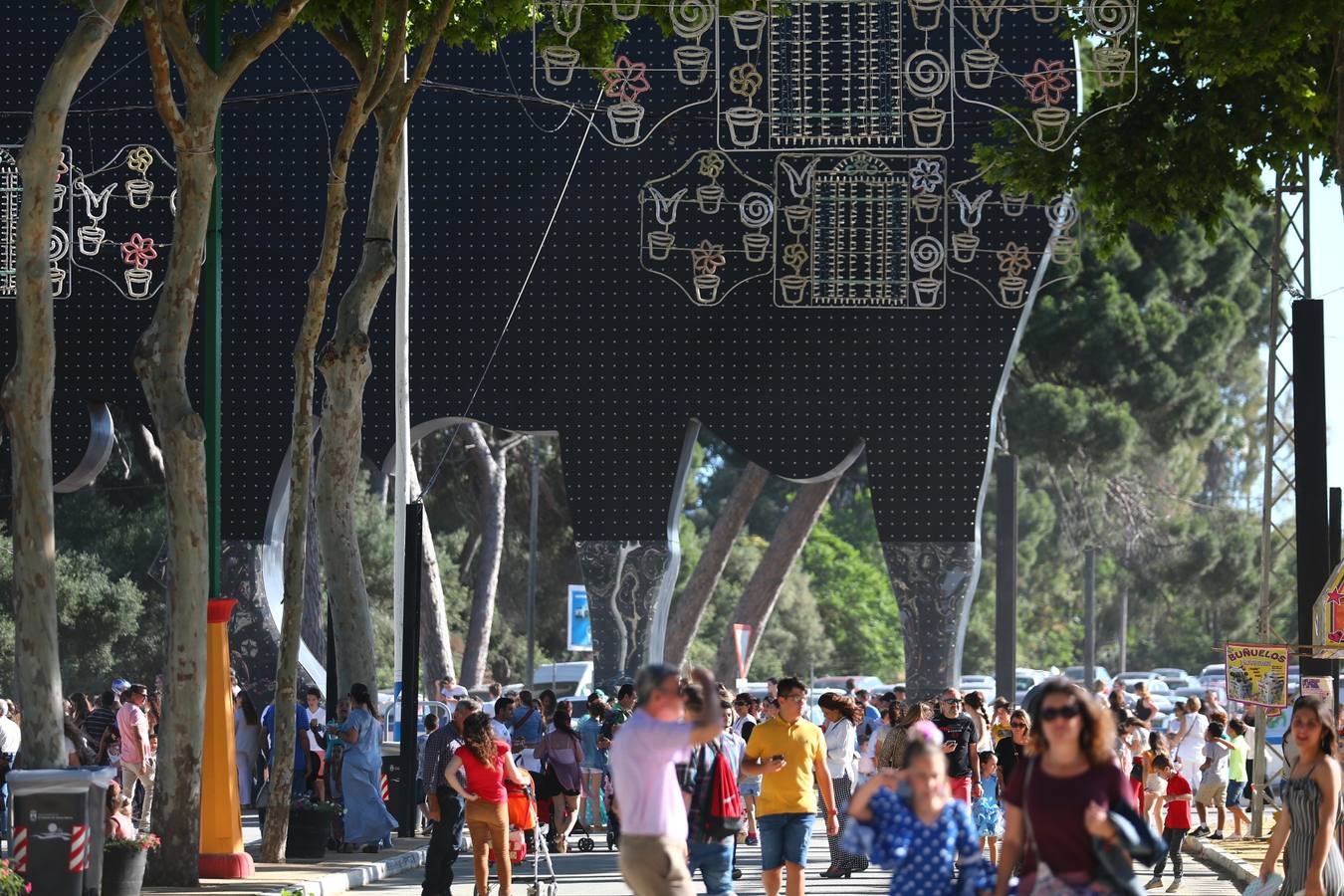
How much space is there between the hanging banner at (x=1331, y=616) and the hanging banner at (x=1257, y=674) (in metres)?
1.56

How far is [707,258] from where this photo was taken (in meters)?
31.8

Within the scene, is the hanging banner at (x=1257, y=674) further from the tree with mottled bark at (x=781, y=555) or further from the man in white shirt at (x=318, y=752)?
the tree with mottled bark at (x=781, y=555)

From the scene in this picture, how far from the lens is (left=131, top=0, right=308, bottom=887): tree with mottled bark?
16.8 metres

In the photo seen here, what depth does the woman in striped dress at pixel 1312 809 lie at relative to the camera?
450 inches

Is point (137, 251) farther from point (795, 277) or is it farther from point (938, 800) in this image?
point (938, 800)

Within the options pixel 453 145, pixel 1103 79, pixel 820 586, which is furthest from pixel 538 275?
pixel 820 586

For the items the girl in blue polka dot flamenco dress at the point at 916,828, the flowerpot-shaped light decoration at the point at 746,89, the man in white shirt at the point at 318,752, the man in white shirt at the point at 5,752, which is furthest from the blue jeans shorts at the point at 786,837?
the flowerpot-shaped light decoration at the point at 746,89

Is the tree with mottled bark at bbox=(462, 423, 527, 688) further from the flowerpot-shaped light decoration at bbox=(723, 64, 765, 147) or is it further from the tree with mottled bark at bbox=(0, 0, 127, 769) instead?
the tree with mottled bark at bbox=(0, 0, 127, 769)

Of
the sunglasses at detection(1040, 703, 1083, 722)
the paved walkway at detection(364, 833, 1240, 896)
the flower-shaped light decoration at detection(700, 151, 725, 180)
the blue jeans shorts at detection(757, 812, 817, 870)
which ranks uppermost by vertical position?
the flower-shaped light decoration at detection(700, 151, 725, 180)

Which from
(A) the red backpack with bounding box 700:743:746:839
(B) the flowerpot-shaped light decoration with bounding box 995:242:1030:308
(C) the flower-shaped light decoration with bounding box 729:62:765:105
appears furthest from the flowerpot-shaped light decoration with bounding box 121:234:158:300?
(A) the red backpack with bounding box 700:743:746:839

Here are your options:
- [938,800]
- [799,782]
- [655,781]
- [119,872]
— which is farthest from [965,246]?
[938,800]

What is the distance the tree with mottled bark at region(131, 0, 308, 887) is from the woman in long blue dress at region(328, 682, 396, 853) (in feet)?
15.3

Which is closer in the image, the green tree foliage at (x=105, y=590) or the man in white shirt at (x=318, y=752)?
the man in white shirt at (x=318, y=752)

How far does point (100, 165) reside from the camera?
32.8 metres
